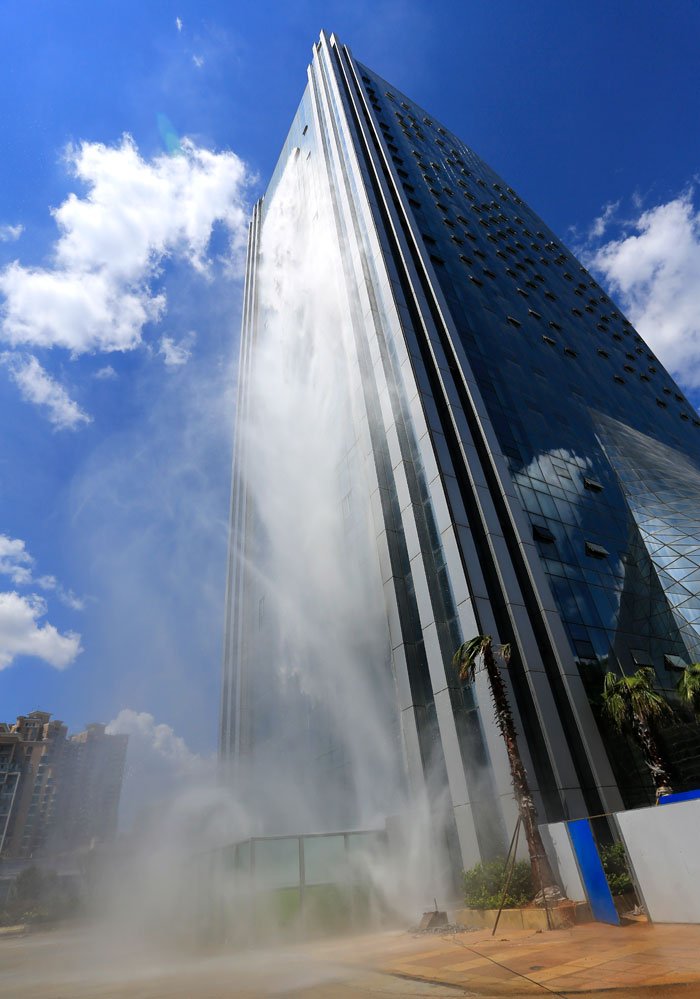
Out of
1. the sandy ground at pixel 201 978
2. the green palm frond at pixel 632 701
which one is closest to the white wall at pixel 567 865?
the sandy ground at pixel 201 978

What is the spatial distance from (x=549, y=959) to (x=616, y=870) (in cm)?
783

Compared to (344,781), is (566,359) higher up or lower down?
higher up

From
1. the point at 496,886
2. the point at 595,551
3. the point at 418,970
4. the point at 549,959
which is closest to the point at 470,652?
the point at 496,886

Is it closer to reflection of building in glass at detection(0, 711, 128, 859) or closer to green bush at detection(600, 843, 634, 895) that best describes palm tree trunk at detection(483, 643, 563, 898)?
green bush at detection(600, 843, 634, 895)

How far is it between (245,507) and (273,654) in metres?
24.4

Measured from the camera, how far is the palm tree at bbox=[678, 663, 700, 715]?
886 inches

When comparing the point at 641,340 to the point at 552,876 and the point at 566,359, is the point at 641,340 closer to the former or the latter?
the point at 566,359

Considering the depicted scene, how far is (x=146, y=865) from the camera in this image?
30172mm

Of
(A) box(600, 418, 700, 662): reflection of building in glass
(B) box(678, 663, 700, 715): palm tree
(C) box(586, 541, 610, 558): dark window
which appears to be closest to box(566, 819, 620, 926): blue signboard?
(B) box(678, 663, 700, 715): palm tree

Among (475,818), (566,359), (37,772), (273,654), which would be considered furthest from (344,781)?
(37,772)

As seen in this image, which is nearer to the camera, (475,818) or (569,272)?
(475,818)

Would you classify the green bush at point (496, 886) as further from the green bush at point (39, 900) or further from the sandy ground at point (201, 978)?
the green bush at point (39, 900)

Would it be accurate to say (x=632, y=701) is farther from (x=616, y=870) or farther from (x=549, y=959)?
(x=549, y=959)

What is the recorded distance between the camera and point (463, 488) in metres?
29.4
